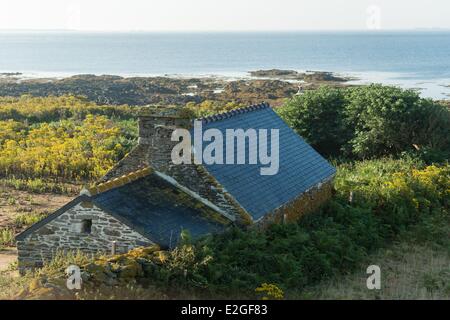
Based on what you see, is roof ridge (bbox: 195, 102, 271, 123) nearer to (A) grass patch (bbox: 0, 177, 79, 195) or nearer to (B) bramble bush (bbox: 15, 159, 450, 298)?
(B) bramble bush (bbox: 15, 159, 450, 298)

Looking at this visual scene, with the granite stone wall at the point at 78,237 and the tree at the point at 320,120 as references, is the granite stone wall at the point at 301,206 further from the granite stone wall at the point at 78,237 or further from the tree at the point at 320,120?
the tree at the point at 320,120

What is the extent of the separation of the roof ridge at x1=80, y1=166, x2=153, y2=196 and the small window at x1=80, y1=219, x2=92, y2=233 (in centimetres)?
54

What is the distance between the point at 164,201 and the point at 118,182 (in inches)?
43.2

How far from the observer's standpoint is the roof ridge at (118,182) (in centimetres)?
1236

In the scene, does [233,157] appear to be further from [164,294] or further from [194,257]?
[164,294]

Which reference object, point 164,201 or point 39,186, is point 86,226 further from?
point 39,186

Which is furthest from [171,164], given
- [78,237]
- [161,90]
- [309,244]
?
[161,90]

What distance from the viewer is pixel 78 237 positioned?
1202cm

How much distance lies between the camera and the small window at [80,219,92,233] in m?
12.0

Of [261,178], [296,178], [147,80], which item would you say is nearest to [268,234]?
[261,178]

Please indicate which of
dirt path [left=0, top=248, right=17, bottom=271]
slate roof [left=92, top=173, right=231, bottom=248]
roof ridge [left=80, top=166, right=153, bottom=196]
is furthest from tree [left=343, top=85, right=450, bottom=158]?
dirt path [left=0, top=248, right=17, bottom=271]
